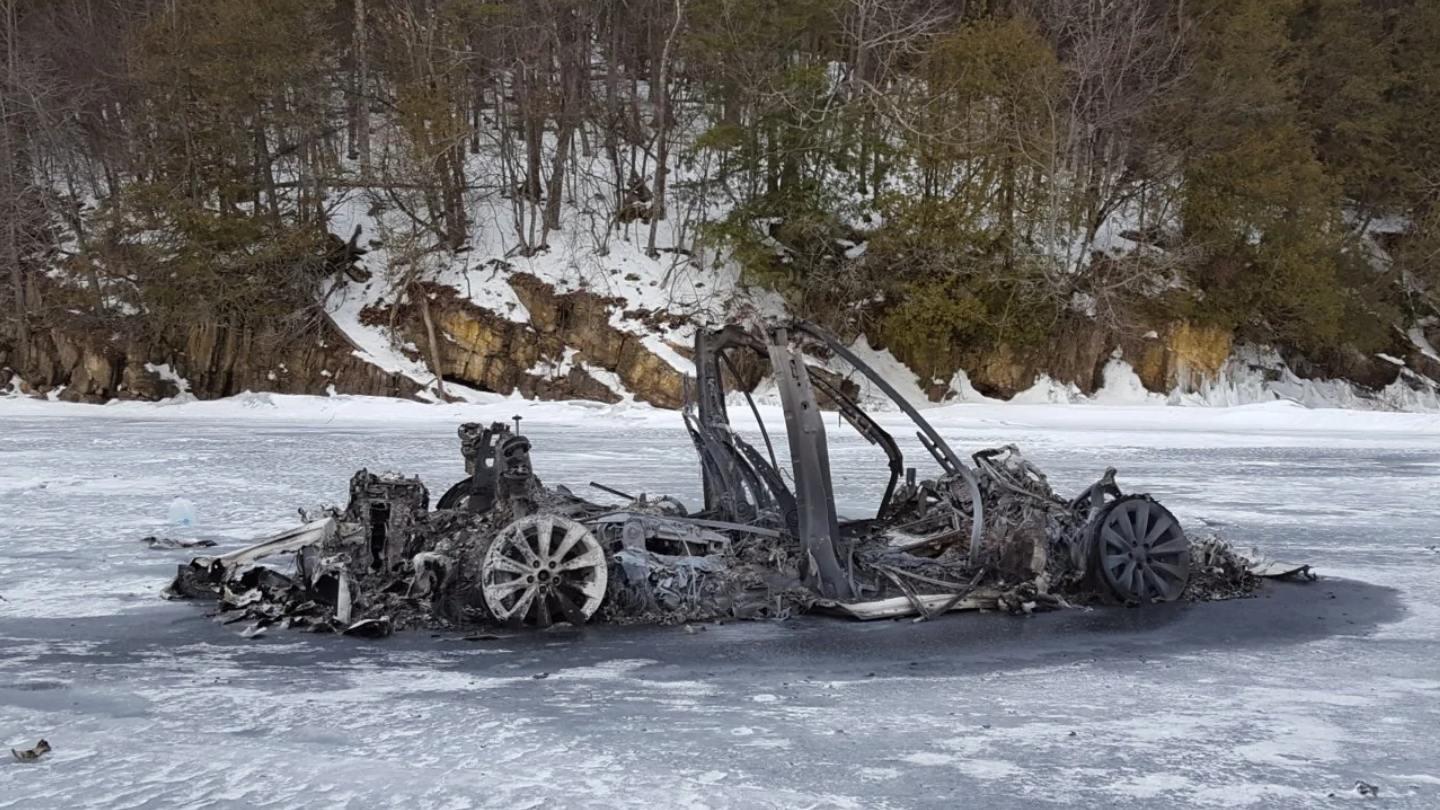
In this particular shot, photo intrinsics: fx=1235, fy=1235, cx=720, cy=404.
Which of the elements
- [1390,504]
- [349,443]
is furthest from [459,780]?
[349,443]

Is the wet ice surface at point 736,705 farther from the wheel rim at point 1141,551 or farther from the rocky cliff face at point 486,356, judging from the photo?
the rocky cliff face at point 486,356

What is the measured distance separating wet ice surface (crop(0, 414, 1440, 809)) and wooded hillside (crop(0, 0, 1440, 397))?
26616 millimetres

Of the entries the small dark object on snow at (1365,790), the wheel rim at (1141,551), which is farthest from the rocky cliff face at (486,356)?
the small dark object on snow at (1365,790)

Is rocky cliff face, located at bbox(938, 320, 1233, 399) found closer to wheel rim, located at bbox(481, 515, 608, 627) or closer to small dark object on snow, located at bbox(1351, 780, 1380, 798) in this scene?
wheel rim, located at bbox(481, 515, 608, 627)

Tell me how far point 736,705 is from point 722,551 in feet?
8.15

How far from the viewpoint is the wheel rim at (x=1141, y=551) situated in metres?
8.77

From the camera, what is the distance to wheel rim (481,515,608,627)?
7.81 m

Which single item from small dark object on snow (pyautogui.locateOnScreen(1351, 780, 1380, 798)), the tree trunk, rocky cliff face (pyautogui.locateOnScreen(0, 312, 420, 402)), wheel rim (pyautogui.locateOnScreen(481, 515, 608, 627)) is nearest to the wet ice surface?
small dark object on snow (pyautogui.locateOnScreen(1351, 780, 1380, 798))

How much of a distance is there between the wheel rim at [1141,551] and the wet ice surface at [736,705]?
27 centimetres

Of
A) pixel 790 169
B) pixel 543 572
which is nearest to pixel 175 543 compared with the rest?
pixel 543 572

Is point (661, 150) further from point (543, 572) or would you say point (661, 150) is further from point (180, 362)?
point (543, 572)

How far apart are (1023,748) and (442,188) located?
3629cm

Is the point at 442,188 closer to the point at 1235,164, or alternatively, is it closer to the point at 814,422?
the point at 1235,164

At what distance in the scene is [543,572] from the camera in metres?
7.94
